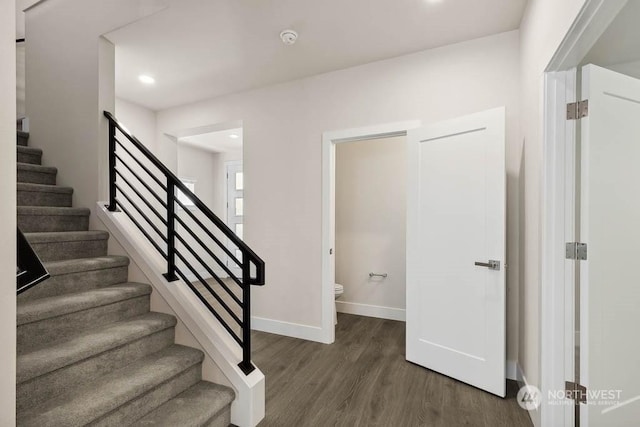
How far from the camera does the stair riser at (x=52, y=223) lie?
6.63 ft

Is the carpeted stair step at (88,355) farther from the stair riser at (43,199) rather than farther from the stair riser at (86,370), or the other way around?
the stair riser at (43,199)

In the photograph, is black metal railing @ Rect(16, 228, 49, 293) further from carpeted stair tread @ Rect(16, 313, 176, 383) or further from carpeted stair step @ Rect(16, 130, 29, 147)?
carpeted stair step @ Rect(16, 130, 29, 147)

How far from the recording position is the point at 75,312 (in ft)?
5.38

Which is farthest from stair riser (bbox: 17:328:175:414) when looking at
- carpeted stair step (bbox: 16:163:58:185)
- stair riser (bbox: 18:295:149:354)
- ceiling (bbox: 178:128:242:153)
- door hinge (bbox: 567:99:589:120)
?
ceiling (bbox: 178:128:242:153)

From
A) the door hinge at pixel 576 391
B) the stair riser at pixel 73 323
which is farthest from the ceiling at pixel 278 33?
the door hinge at pixel 576 391

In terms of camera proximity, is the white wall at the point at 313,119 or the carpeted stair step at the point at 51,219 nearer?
the carpeted stair step at the point at 51,219

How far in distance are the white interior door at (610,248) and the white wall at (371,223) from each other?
2.20 m

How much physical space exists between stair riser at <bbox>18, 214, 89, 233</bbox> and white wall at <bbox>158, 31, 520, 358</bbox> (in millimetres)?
1532

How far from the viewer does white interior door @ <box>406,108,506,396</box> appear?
2115 millimetres

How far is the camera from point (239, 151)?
617 centimetres

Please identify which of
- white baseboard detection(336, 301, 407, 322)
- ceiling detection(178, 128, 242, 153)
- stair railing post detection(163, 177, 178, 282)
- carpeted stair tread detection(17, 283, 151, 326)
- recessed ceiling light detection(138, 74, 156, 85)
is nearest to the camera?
carpeted stair tread detection(17, 283, 151, 326)

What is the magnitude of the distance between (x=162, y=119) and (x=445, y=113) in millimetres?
3610

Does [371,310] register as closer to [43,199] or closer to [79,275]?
[79,275]

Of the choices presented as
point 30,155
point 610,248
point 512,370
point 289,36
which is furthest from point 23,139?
point 512,370
